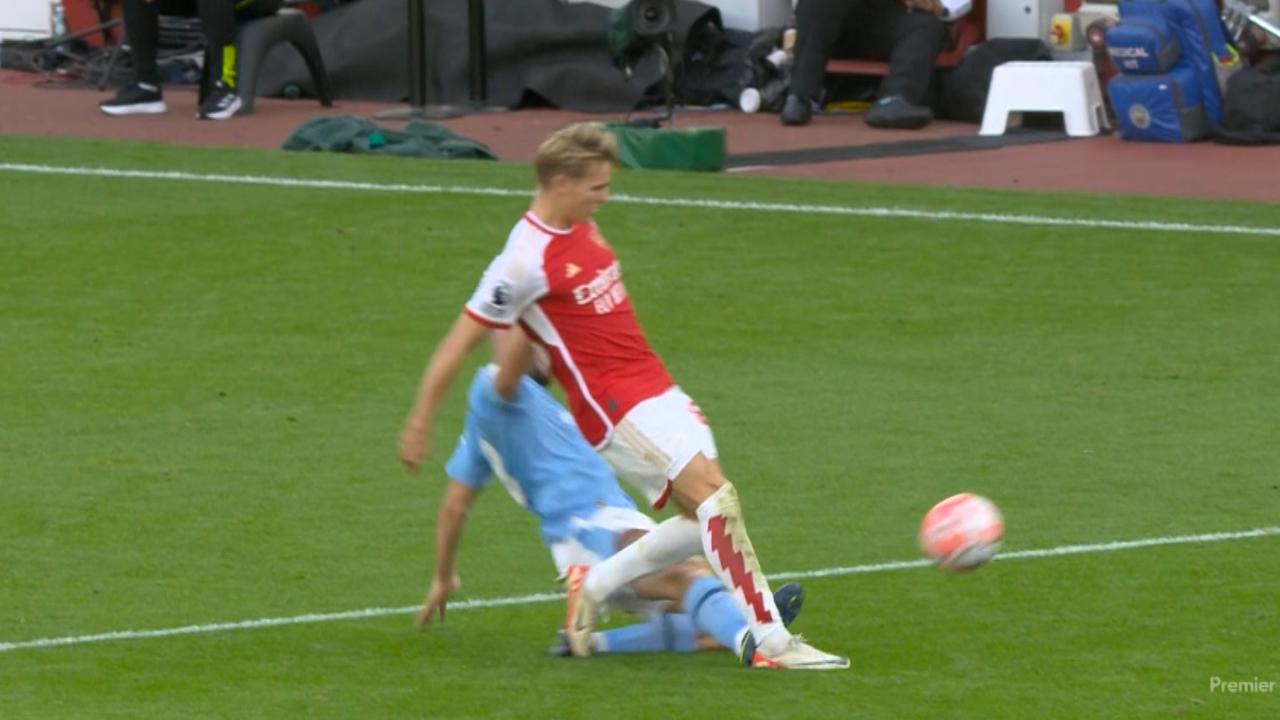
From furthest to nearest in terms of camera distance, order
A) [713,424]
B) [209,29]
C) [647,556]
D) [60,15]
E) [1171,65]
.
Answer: [60,15] → [209,29] → [1171,65] → [713,424] → [647,556]

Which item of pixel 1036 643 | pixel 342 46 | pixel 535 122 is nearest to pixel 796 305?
pixel 1036 643

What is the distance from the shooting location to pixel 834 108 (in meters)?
19.6

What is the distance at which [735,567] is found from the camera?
6344mm

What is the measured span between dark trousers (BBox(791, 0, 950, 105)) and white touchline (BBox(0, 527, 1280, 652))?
10694 mm

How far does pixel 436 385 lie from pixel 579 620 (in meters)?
0.73

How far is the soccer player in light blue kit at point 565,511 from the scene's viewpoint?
666cm

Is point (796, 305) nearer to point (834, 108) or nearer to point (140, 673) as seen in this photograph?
point (140, 673)

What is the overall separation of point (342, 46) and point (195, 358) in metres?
10.1

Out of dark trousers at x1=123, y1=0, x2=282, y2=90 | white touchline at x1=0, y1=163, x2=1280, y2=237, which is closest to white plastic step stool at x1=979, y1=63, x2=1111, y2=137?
white touchline at x1=0, y1=163, x2=1280, y2=237

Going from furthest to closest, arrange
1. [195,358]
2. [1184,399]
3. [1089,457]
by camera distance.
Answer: [195,358] → [1184,399] → [1089,457]

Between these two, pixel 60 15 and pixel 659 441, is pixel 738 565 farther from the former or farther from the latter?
pixel 60 15

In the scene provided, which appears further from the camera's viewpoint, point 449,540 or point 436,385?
point 449,540

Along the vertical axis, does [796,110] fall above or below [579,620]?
below

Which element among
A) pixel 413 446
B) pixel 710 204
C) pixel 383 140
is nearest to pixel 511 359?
pixel 413 446
